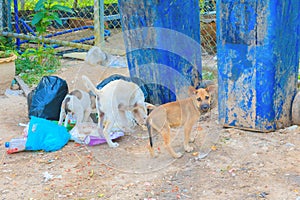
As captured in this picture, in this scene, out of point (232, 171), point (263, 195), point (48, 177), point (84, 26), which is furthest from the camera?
point (84, 26)

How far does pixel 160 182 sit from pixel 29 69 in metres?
3.94

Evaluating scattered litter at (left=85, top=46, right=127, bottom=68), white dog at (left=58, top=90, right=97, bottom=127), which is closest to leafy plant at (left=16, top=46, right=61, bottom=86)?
scattered litter at (left=85, top=46, right=127, bottom=68)

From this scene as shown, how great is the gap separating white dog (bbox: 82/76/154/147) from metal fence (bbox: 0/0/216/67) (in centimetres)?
211

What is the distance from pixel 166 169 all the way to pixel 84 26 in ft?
16.3

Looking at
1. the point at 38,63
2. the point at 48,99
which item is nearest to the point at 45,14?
the point at 38,63

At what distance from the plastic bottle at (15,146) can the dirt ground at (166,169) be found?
4 cm

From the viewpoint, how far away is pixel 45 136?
394cm

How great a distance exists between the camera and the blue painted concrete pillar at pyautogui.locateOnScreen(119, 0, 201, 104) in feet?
14.2

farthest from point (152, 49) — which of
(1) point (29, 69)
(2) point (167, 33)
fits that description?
(1) point (29, 69)

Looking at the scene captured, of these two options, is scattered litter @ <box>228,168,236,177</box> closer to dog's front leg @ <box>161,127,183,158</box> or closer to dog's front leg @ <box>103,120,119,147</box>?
dog's front leg @ <box>161,127,183,158</box>

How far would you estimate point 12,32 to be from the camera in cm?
742

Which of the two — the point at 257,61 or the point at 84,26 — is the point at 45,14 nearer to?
the point at 84,26

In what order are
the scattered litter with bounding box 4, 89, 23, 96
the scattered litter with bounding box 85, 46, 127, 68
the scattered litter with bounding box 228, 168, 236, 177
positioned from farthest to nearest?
1. the scattered litter with bounding box 85, 46, 127, 68
2. the scattered litter with bounding box 4, 89, 23, 96
3. the scattered litter with bounding box 228, 168, 236, 177

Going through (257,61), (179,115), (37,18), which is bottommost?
(179,115)
